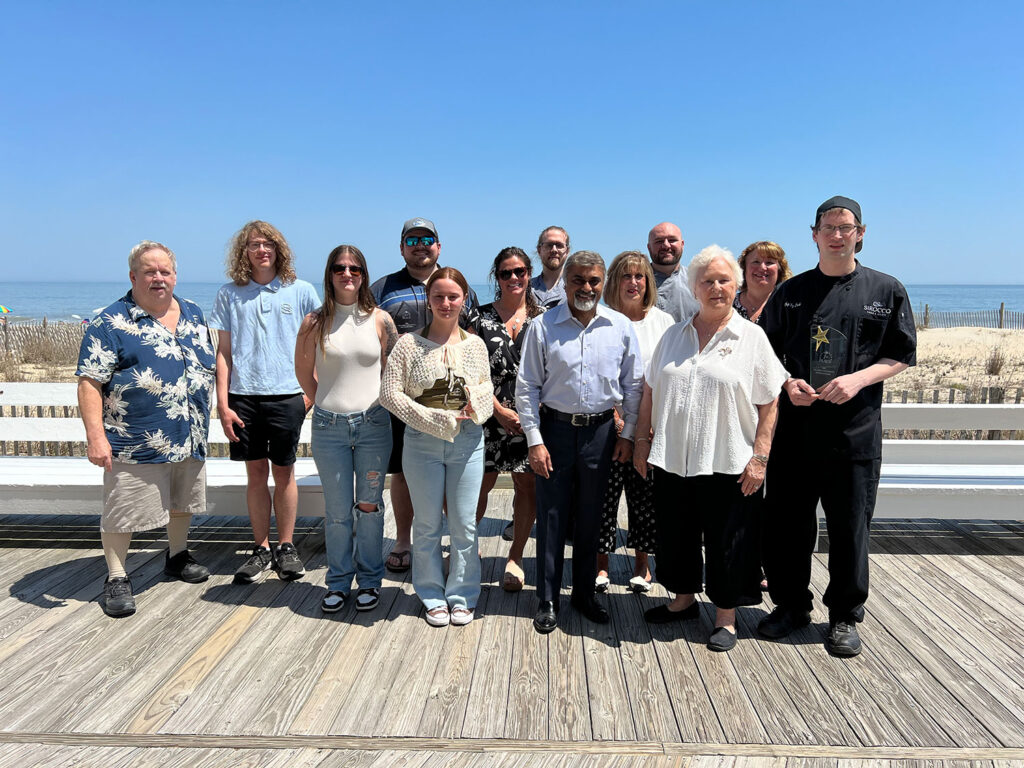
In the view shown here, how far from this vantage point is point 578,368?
3.04 meters

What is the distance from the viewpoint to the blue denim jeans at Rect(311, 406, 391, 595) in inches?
130

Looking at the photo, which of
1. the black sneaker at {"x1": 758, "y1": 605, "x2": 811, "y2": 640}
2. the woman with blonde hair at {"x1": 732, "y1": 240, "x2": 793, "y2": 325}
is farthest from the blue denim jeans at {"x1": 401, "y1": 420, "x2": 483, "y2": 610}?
the woman with blonde hair at {"x1": 732, "y1": 240, "x2": 793, "y2": 325}

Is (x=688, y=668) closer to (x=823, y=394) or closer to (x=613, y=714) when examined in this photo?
(x=613, y=714)

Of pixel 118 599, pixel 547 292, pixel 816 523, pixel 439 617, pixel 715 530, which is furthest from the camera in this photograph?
pixel 547 292

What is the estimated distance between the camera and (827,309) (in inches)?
115

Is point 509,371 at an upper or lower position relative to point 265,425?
upper

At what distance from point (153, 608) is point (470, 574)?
169 cm

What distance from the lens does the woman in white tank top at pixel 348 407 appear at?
3260mm

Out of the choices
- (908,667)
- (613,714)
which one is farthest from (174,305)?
(908,667)

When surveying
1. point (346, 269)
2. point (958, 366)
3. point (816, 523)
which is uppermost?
point (346, 269)

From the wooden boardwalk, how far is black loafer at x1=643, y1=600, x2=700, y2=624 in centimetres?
6

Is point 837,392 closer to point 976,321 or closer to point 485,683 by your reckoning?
point 485,683

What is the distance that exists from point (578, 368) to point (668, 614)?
135cm

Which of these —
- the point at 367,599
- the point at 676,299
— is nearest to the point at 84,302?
the point at 367,599
